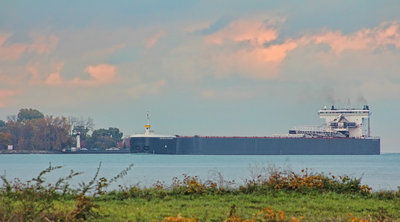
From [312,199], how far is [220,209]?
251 centimetres

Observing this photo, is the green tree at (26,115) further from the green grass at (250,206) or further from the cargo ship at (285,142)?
the green grass at (250,206)

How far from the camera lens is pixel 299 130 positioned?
9188 cm

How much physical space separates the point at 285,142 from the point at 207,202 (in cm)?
7284

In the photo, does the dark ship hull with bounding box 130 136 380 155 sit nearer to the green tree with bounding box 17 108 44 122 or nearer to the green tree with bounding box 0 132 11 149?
the green tree with bounding box 0 132 11 149

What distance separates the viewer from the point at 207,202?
41.4 ft

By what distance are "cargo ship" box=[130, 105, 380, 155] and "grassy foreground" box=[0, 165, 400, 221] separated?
214 ft

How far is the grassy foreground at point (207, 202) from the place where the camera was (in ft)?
32.5

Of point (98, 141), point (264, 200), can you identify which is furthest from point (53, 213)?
point (98, 141)

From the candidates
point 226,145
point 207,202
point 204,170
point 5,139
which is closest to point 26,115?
point 5,139

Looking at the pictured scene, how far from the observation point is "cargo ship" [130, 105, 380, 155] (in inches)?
3177

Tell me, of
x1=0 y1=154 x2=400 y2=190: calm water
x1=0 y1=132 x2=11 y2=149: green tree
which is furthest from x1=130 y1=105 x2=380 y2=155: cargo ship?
x1=0 y1=132 x2=11 y2=149: green tree

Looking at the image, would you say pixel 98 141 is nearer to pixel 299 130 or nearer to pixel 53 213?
pixel 299 130

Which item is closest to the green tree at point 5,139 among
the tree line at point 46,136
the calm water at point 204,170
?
the tree line at point 46,136

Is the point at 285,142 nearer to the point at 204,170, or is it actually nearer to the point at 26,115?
the point at 204,170
